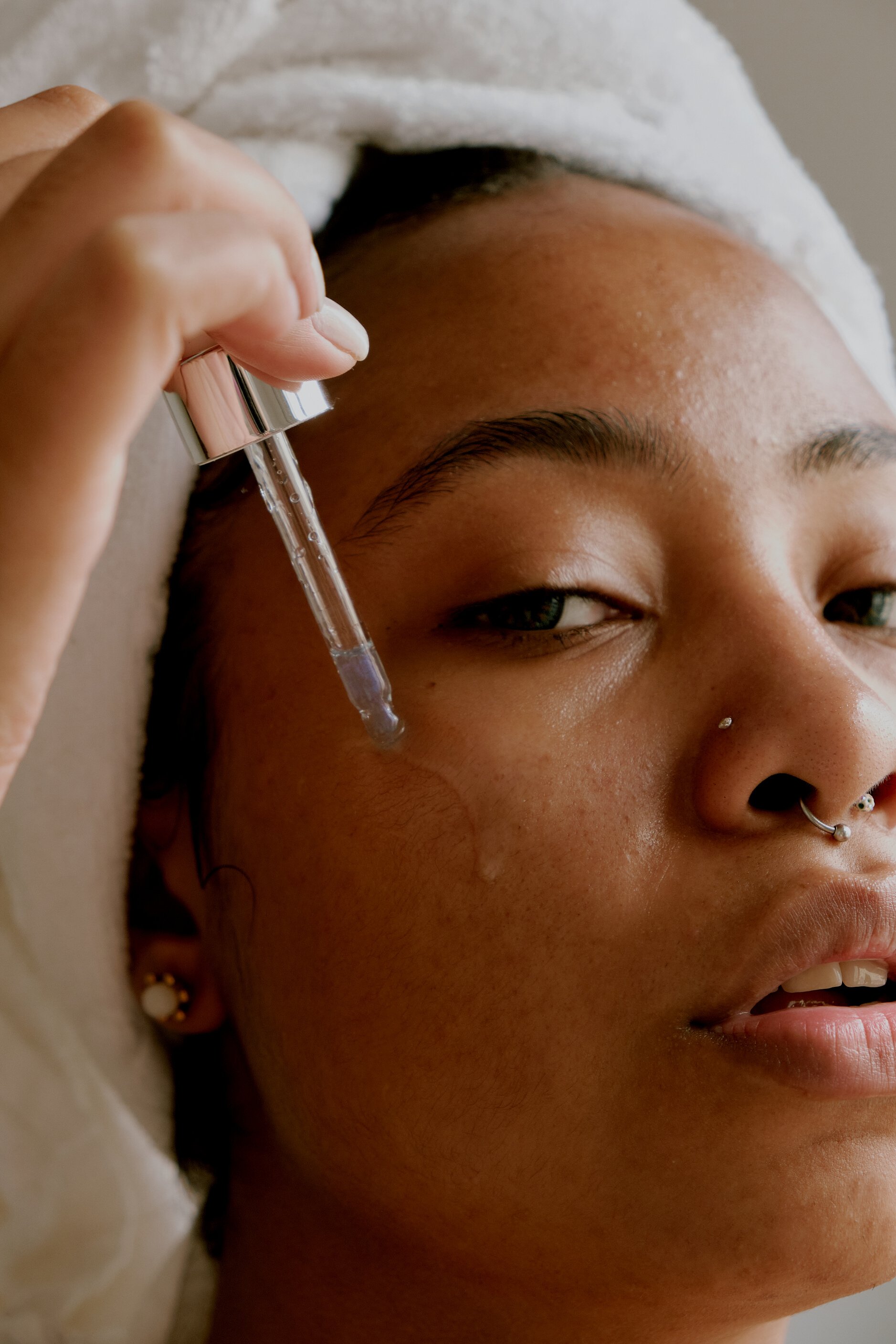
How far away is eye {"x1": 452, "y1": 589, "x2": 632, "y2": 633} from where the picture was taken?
0.89m

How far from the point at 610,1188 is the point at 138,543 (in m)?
0.66

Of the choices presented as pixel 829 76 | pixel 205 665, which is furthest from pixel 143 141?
pixel 829 76

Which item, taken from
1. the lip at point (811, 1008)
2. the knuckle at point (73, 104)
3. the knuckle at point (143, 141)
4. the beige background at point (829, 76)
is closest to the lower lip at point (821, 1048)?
the lip at point (811, 1008)

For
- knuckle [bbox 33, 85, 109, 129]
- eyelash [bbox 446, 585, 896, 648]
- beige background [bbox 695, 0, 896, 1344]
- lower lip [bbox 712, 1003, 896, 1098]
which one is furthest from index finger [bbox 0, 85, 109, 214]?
beige background [bbox 695, 0, 896, 1344]

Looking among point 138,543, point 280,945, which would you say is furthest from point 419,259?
point 280,945

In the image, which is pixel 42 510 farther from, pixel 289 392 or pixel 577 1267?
pixel 577 1267

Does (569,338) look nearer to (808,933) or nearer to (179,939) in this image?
(808,933)

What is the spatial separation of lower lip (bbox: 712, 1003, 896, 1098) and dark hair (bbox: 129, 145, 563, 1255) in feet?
1.62

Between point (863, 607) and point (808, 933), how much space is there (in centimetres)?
39

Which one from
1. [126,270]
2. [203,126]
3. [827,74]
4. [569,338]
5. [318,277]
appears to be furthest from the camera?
[827,74]

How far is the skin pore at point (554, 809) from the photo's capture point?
0.77 metres

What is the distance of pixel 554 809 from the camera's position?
808 millimetres

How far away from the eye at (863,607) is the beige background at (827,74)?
0.94 m

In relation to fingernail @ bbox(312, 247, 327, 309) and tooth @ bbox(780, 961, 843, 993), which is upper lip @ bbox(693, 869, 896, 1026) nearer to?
tooth @ bbox(780, 961, 843, 993)
